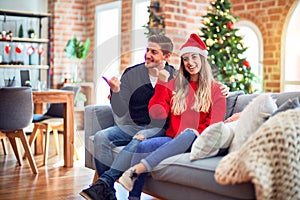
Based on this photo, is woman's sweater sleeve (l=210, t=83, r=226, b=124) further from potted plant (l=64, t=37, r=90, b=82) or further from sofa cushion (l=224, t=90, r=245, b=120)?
potted plant (l=64, t=37, r=90, b=82)

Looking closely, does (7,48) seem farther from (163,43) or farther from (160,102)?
(160,102)

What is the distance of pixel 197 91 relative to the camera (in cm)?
312

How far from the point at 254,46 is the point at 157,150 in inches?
129

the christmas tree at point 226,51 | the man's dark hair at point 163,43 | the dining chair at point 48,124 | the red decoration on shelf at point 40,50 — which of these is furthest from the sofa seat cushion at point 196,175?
the red decoration on shelf at point 40,50

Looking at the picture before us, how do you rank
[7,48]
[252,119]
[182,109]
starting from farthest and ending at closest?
[7,48] < [182,109] < [252,119]

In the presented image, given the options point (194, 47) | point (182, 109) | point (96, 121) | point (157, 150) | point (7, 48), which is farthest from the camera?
point (7, 48)

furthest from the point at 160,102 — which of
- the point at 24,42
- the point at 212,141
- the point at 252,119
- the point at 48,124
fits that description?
the point at 24,42

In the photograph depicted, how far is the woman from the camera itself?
284cm

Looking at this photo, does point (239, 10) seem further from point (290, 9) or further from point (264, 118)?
point (264, 118)

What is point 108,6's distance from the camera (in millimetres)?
7484

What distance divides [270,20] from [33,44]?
352 centimetres

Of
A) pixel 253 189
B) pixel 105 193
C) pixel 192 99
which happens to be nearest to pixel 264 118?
pixel 253 189

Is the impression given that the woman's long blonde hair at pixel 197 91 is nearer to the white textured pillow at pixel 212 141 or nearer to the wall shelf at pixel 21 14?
the white textured pillow at pixel 212 141

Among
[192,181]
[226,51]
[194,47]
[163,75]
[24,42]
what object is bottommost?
[192,181]
